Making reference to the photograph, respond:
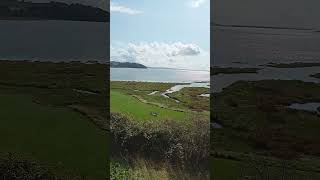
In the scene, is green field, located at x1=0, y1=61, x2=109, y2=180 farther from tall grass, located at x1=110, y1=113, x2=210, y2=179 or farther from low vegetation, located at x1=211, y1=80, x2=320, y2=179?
low vegetation, located at x1=211, y1=80, x2=320, y2=179

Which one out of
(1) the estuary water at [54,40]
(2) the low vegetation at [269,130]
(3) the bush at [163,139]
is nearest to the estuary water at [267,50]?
(2) the low vegetation at [269,130]

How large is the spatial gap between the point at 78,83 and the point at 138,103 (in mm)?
816

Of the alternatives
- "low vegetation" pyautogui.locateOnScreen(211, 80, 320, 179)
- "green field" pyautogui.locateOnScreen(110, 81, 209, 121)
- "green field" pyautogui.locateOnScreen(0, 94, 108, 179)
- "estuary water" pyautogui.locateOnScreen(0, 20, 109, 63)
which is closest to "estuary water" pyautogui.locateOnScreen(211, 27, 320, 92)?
"low vegetation" pyautogui.locateOnScreen(211, 80, 320, 179)

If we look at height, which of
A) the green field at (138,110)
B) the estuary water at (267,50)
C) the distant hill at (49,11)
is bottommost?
the green field at (138,110)

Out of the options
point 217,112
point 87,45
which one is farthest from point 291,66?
point 87,45

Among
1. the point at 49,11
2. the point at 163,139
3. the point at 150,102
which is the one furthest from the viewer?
the point at 150,102

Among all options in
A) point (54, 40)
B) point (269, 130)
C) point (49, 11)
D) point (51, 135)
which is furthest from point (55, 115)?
point (269, 130)

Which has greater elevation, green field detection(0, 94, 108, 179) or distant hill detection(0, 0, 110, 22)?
distant hill detection(0, 0, 110, 22)

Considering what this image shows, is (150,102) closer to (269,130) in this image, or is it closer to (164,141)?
(164,141)

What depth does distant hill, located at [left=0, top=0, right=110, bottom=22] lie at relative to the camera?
4613 millimetres

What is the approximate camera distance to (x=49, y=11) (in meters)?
4.66

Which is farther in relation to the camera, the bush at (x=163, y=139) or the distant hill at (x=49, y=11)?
the bush at (x=163, y=139)

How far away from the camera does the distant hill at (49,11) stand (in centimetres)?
461

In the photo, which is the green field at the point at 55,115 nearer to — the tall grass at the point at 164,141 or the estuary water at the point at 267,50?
the tall grass at the point at 164,141
